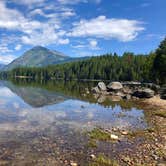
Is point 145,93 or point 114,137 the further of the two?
point 145,93

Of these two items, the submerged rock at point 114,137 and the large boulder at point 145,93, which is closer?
the submerged rock at point 114,137

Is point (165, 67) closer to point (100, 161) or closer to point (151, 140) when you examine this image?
point (151, 140)

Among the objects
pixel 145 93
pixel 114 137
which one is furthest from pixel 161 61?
pixel 114 137

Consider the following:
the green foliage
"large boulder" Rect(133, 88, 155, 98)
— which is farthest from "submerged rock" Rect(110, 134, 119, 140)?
the green foliage

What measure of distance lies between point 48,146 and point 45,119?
13.3 meters

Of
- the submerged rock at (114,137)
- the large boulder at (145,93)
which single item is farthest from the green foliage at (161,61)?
the submerged rock at (114,137)

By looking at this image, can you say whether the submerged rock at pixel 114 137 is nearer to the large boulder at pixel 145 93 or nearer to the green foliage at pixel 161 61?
the large boulder at pixel 145 93

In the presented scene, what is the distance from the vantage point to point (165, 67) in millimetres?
84188

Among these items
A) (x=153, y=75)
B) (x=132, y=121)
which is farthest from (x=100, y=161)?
(x=153, y=75)

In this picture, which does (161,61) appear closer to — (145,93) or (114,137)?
(145,93)

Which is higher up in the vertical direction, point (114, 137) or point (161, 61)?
point (161, 61)

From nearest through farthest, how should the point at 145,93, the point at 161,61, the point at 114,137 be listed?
the point at 114,137 → the point at 145,93 → the point at 161,61

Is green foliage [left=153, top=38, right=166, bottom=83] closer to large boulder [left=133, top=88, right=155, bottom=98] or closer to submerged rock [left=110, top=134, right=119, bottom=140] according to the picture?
large boulder [left=133, top=88, right=155, bottom=98]

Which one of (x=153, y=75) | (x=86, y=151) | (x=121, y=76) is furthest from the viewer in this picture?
(x=121, y=76)
